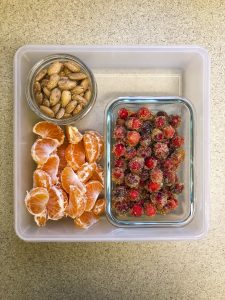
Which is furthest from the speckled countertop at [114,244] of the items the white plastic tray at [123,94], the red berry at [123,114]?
the red berry at [123,114]

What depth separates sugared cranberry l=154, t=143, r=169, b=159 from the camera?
0.74 metres

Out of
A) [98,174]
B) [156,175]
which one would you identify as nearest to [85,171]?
[98,174]

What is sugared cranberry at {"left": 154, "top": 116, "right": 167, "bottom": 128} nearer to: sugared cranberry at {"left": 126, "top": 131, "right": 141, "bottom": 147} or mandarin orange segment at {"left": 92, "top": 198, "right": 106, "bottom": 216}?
sugared cranberry at {"left": 126, "top": 131, "right": 141, "bottom": 147}

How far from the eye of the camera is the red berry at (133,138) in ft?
2.43

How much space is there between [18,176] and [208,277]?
1.37ft

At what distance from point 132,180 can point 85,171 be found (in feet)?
0.31

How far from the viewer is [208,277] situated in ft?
2.72

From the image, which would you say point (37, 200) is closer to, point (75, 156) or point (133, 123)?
point (75, 156)

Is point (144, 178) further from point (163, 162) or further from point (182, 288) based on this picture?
point (182, 288)

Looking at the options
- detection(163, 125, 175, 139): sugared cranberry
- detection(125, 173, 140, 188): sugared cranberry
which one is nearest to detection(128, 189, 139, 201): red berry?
detection(125, 173, 140, 188): sugared cranberry

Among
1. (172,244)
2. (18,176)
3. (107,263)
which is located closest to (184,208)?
(172,244)

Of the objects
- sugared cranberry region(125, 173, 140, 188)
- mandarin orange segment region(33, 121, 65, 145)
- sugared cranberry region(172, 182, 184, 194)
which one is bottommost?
sugared cranberry region(172, 182, 184, 194)

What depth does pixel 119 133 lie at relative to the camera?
0.75m

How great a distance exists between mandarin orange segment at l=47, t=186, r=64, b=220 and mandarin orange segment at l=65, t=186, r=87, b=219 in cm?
2
